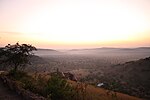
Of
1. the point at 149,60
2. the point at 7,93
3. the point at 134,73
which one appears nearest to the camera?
the point at 7,93

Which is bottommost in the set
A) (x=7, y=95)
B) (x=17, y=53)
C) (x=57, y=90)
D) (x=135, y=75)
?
(x=135, y=75)

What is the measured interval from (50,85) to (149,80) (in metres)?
54.1

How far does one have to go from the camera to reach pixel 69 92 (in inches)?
687

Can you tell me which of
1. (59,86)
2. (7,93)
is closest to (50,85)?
(59,86)

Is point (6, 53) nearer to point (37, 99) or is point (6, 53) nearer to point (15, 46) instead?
point (15, 46)

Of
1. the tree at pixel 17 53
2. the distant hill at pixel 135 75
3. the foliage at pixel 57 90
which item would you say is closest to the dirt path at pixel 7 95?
the foliage at pixel 57 90

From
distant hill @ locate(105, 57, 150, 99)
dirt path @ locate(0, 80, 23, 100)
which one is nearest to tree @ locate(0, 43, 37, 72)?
dirt path @ locate(0, 80, 23, 100)

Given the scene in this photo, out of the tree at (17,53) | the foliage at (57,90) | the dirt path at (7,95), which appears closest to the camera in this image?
the dirt path at (7,95)

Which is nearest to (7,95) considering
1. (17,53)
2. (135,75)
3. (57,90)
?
(57,90)

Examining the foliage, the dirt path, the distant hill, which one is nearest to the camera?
the dirt path

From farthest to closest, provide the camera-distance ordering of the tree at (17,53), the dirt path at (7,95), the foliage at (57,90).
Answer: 1. the tree at (17,53)
2. the foliage at (57,90)
3. the dirt path at (7,95)

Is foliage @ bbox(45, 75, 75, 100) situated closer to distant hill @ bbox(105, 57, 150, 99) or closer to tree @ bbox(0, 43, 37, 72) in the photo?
tree @ bbox(0, 43, 37, 72)

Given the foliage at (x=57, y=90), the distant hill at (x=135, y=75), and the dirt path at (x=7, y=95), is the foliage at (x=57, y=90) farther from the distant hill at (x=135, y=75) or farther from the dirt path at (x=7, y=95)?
the distant hill at (x=135, y=75)

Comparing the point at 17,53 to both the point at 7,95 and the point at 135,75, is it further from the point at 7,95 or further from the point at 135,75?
the point at 135,75
